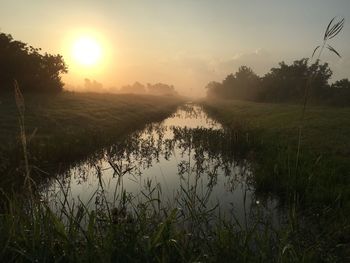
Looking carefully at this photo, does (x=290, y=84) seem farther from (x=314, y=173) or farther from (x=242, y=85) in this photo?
(x=314, y=173)

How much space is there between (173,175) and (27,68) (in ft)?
117

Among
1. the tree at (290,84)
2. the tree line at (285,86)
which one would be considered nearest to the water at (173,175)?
the tree line at (285,86)

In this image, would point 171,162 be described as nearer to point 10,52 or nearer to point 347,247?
point 347,247

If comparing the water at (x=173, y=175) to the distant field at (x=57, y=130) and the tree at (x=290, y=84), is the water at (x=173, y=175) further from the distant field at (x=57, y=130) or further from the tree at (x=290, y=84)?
the tree at (x=290, y=84)

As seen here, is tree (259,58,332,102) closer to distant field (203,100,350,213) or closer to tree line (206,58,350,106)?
tree line (206,58,350,106)

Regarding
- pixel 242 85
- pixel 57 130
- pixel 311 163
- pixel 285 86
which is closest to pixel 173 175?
pixel 311 163

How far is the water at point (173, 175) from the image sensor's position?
11.7m

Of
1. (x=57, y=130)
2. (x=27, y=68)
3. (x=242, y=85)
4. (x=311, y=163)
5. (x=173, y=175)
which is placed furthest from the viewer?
(x=242, y=85)

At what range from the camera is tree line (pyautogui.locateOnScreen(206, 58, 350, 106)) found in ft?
208

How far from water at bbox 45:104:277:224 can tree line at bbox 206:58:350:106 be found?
1558cm

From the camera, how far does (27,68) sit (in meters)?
44.8

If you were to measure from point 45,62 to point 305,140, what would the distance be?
39747 mm

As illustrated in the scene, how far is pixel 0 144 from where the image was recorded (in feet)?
58.7

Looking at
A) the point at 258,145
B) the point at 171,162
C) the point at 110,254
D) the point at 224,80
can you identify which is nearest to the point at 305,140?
the point at 258,145
